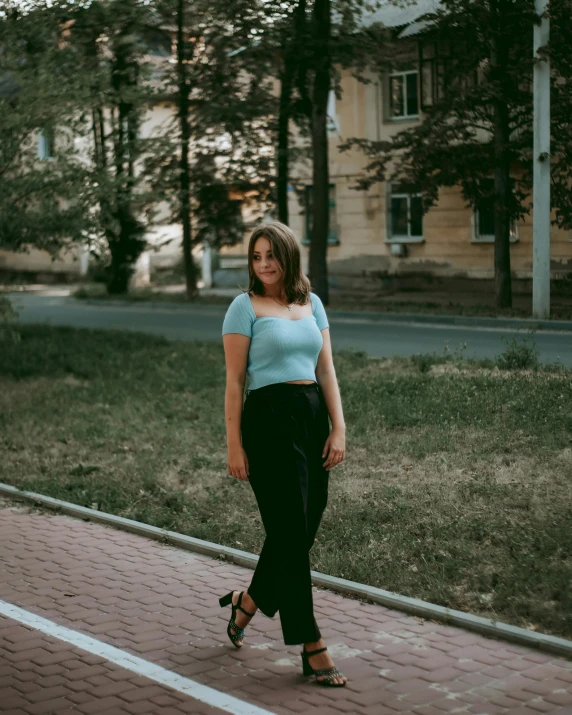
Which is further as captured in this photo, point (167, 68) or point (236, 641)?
point (167, 68)

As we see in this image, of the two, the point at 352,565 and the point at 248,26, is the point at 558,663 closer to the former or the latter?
the point at 352,565

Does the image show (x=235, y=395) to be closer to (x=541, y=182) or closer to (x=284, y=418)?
(x=284, y=418)

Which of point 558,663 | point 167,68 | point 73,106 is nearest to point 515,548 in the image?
point 558,663

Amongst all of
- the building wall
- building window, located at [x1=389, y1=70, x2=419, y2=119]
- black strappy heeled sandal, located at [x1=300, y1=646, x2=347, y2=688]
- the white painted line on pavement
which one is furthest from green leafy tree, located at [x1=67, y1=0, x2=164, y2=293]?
building window, located at [x1=389, y1=70, x2=419, y2=119]

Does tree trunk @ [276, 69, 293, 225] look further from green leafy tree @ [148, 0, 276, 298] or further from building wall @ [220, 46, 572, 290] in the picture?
building wall @ [220, 46, 572, 290]

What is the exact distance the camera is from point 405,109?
31.5 meters

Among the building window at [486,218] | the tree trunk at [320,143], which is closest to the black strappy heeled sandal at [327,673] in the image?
the building window at [486,218]

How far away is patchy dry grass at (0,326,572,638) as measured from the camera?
639cm

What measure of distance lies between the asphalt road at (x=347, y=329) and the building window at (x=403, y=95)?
836cm

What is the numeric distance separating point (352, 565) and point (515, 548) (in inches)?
39.5

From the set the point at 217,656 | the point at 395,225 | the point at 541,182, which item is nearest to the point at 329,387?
the point at 217,656

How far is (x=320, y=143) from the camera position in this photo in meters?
25.6

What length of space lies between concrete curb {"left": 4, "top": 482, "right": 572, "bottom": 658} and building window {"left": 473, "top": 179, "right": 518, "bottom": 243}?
16.9 m

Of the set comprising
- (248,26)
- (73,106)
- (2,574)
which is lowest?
(2,574)
